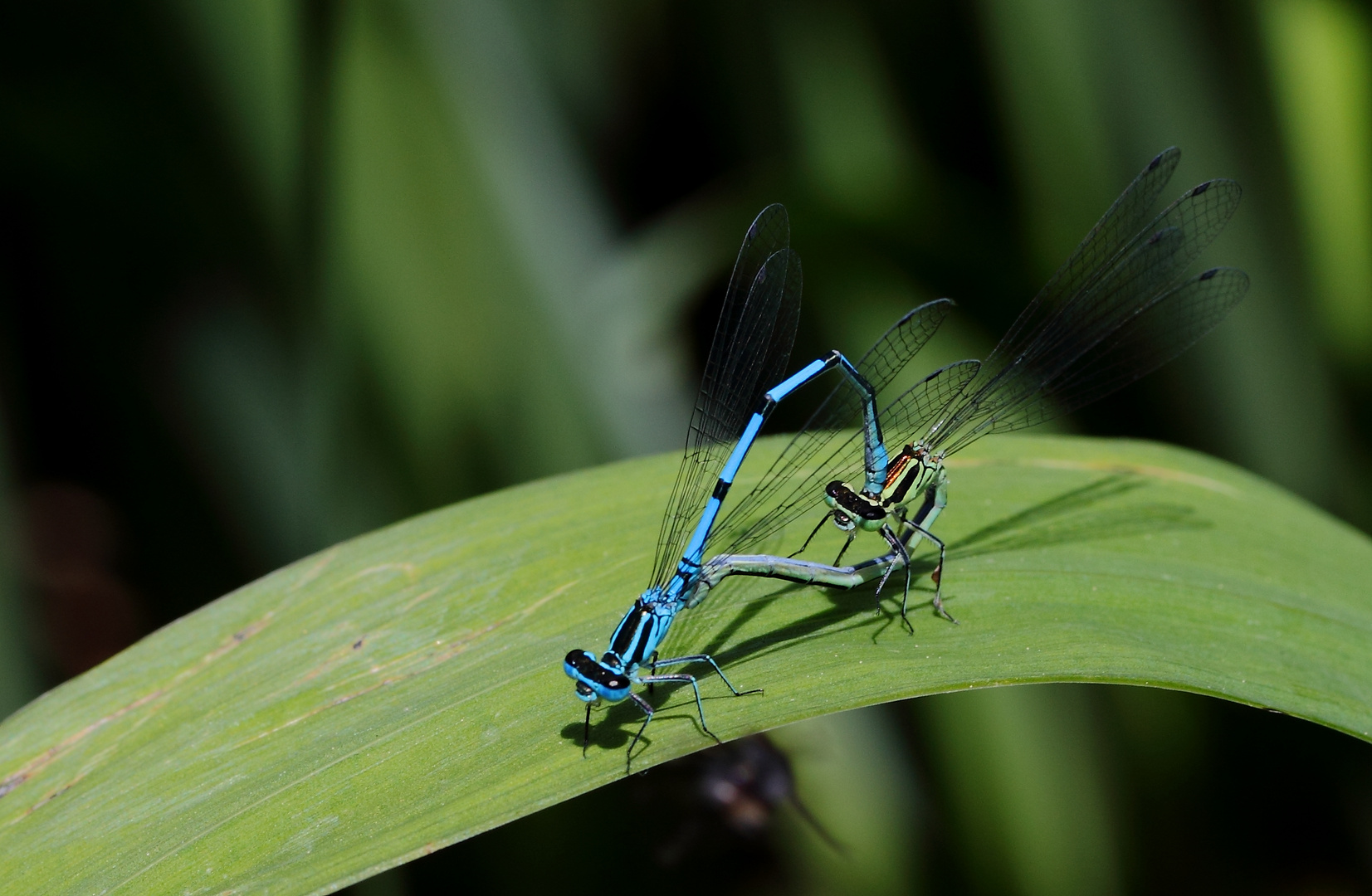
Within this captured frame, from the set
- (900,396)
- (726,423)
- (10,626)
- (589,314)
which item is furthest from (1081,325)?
(10,626)

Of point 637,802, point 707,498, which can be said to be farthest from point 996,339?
point 637,802

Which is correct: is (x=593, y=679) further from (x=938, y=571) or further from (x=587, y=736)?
(x=938, y=571)

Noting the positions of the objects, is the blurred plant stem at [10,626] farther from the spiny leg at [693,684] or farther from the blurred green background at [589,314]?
the spiny leg at [693,684]

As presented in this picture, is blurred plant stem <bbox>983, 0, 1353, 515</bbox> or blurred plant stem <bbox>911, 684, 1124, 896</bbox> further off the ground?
blurred plant stem <bbox>983, 0, 1353, 515</bbox>

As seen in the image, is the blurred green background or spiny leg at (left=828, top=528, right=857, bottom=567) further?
the blurred green background

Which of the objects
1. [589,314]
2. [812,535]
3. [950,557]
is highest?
[589,314]

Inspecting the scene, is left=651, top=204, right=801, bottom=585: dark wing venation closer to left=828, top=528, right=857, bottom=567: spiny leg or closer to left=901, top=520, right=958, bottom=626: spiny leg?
left=828, top=528, right=857, bottom=567: spiny leg

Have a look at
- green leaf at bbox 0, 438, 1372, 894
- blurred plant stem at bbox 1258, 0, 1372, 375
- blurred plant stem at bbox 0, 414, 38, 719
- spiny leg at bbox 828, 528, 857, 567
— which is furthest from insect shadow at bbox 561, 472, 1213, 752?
blurred plant stem at bbox 0, 414, 38, 719
